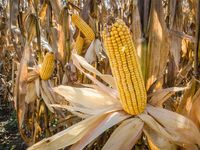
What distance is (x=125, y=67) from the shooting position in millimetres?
1582

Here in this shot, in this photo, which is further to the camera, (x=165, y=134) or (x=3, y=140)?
(x=3, y=140)

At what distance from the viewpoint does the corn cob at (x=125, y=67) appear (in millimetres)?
1532

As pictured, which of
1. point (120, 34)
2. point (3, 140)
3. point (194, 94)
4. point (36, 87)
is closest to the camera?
point (120, 34)

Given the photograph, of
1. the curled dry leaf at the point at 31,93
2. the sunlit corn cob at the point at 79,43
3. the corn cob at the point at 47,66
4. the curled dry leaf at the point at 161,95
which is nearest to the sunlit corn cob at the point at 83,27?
the sunlit corn cob at the point at 79,43

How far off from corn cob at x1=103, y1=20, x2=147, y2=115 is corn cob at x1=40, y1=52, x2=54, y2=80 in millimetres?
1408

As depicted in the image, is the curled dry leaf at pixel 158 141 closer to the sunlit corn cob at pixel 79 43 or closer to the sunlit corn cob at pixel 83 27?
the sunlit corn cob at pixel 83 27

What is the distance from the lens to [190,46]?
318 cm

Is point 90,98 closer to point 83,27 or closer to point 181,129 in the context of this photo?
point 181,129

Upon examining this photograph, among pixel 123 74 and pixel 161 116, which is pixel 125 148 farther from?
pixel 123 74

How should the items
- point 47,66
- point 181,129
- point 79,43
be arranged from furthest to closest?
point 79,43 < point 47,66 < point 181,129

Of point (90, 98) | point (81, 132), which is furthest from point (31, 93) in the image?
point (81, 132)

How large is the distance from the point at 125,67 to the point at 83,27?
5.68 feet

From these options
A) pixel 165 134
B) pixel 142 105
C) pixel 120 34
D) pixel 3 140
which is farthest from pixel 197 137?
pixel 3 140

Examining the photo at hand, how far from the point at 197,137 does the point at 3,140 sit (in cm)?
381
